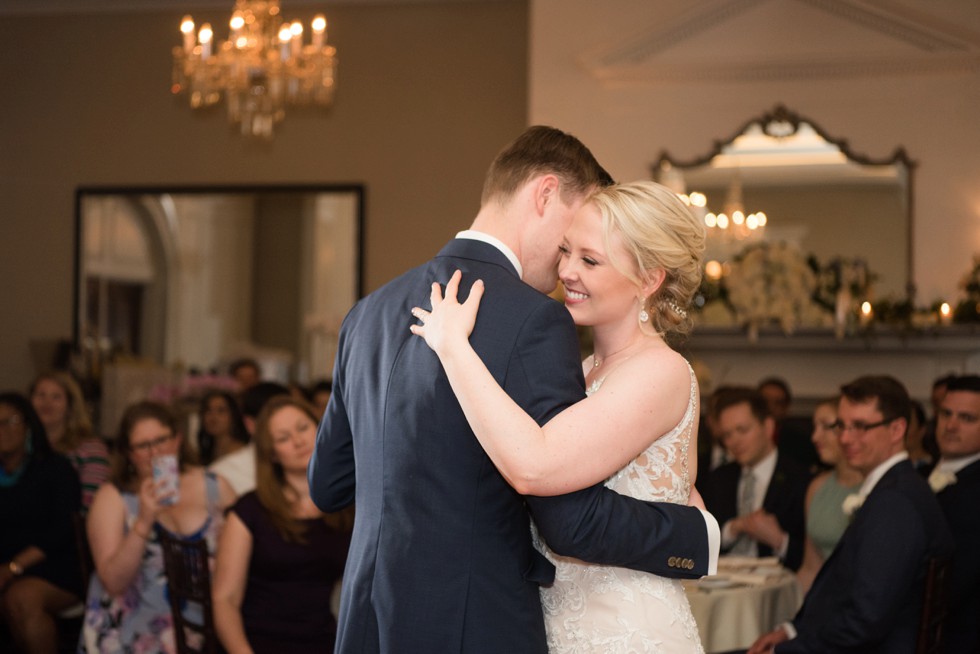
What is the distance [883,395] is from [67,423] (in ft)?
15.1

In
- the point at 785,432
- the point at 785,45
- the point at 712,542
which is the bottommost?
the point at 785,432

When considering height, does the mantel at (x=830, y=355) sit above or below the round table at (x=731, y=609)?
above

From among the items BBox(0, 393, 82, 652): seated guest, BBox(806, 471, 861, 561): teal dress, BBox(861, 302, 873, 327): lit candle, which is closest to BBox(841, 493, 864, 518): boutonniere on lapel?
BBox(806, 471, 861, 561): teal dress

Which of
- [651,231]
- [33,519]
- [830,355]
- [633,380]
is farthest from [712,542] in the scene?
[830,355]

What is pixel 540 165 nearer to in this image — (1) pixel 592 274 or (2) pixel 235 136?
(1) pixel 592 274

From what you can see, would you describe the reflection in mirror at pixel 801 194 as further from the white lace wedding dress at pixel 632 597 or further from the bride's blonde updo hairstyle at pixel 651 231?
the white lace wedding dress at pixel 632 597

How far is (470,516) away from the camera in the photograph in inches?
73.9

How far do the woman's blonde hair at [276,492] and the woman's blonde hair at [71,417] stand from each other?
2.77 metres

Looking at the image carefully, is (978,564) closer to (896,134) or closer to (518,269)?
(518,269)

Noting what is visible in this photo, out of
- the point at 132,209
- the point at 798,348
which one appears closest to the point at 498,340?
the point at 798,348

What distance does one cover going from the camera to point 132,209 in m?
9.71

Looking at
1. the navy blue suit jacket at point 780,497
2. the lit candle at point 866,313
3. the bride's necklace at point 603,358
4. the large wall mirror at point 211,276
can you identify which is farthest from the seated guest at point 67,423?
the lit candle at point 866,313

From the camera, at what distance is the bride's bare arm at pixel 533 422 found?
1790mm

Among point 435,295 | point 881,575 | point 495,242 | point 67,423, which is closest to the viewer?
point 435,295
